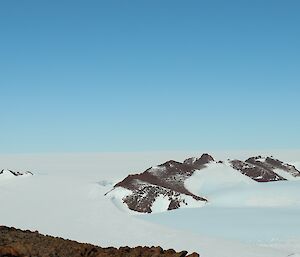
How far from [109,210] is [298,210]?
11.6 metres

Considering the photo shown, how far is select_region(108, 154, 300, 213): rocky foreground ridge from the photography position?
1257 inches

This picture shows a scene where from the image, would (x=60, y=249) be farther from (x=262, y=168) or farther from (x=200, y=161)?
(x=262, y=168)

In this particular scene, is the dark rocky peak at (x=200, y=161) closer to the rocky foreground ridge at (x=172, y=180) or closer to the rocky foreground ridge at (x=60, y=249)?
the rocky foreground ridge at (x=172, y=180)

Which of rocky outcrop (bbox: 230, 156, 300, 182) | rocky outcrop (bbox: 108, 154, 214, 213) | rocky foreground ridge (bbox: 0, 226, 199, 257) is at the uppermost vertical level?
rocky outcrop (bbox: 230, 156, 300, 182)

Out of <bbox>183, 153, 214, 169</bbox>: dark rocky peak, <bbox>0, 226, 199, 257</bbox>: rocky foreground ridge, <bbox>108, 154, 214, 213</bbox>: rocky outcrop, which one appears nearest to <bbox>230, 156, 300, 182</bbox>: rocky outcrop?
<bbox>183, 153, 214, 169</bbox>: dark rocky peak

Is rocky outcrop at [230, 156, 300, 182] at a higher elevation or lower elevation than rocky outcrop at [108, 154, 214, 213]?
higher

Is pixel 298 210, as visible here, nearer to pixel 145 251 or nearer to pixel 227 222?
pixel 227 222

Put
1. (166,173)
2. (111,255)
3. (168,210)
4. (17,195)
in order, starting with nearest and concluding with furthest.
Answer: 1. (111,255)
2. (168,210)
3. (17,195)
4. (166,173)

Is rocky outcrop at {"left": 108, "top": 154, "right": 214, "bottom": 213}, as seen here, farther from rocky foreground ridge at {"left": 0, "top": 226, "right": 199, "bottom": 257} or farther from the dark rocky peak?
rocky foreground ridge at {"left": 0, "top": 226, "right": 199, "bottom": 257}

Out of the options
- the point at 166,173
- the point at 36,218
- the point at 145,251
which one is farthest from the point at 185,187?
the point at 145,251

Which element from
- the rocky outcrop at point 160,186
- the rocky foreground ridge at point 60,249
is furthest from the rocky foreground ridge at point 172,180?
the rocky foreground ridge at point 60,249

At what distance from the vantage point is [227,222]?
80.9 ft

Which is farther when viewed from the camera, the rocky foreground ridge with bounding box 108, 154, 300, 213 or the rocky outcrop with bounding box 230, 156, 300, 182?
the rocky outcrop with bounding box 230, 156, 300, 182

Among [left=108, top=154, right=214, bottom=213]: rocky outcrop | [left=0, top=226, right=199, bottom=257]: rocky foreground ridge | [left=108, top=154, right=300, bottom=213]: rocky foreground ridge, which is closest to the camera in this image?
[left=0, top=226, right=199, bottom=257]: rocky foreground ridge
